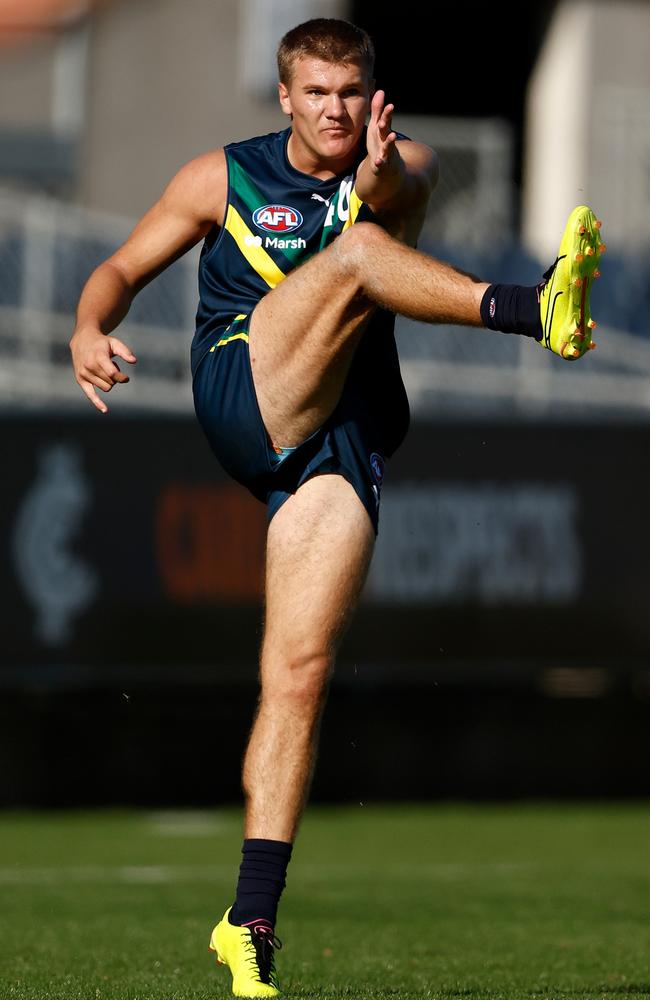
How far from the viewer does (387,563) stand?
1115 centimetres

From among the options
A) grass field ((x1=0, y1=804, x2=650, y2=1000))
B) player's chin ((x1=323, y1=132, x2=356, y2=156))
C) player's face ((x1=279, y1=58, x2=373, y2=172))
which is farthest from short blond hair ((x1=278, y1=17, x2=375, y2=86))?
grass field ((x1=0, y1=804, x2=650, y2=1000))

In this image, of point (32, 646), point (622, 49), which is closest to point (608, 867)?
point (32, 646)

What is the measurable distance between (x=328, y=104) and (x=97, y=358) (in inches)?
34.0

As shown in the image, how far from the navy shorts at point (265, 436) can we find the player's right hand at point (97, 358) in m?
0.28

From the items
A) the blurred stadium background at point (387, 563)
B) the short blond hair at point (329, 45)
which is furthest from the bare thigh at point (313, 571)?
the blurred stadium background at point (387, 563)

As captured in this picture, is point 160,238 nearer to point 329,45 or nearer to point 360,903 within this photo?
point 329,45

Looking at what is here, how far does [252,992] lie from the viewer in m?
4.43

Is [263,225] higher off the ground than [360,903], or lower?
higher

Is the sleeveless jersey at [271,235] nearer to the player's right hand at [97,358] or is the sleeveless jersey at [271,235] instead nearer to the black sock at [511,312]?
the player's right hand at [97,358]

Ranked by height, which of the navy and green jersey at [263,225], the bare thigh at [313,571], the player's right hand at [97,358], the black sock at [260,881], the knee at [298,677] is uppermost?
the navy and green jersey at [263,225]

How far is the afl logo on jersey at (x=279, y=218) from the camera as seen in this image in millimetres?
4887

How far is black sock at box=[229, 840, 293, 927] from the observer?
4.58 metres

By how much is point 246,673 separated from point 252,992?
6.43 m

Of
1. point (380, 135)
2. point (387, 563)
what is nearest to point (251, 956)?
point (380, 135)
